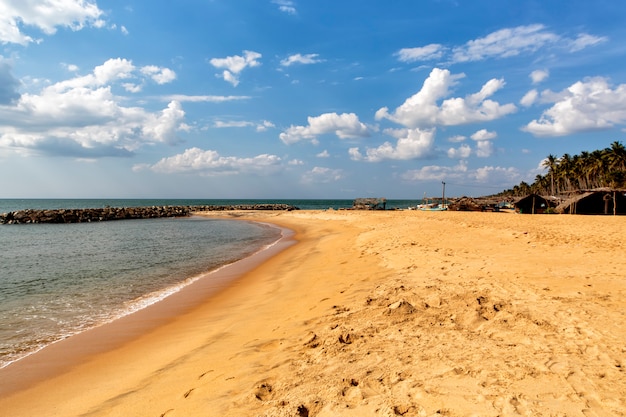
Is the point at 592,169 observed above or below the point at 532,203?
above

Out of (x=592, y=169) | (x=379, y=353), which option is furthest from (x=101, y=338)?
(x=592, y=169)

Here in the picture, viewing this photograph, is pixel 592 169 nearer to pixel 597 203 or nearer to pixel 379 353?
pixel 597 203

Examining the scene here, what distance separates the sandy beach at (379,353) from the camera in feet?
12.4

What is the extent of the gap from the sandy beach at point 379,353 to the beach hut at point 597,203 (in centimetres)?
3214

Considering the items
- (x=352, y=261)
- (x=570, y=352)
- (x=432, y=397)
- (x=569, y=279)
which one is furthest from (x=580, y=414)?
(x=352, y=261)

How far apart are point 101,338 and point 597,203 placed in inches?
1767

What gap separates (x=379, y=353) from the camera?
16.4 ft

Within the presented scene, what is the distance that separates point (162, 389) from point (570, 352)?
5.72 m

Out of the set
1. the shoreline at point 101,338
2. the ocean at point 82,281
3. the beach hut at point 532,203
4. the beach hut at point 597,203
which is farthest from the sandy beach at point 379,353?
the beach hut at point 532,203

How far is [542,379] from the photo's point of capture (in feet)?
13.0

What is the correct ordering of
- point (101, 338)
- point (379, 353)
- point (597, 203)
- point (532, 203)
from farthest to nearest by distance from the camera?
point (532, 203) < point (597, 203) < point (101, 338) < point (379, 353)

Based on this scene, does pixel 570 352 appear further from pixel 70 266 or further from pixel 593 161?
pixel 593 161

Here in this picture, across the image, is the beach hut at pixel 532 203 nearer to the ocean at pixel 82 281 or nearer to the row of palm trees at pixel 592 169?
the row of palm trees at pixel 592 169

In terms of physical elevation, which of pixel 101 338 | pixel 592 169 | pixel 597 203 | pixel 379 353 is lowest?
pixel 101 338
